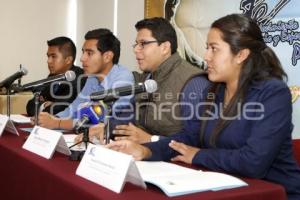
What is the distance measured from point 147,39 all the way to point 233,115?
2.99 feet

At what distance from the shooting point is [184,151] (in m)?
1.55

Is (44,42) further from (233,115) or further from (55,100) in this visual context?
(233,115)

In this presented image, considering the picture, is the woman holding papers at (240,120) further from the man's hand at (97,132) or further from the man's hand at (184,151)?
the man's hand at (97,132)

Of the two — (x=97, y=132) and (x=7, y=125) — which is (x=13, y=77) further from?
(x=97, y=132)

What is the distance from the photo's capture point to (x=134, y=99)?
234cm

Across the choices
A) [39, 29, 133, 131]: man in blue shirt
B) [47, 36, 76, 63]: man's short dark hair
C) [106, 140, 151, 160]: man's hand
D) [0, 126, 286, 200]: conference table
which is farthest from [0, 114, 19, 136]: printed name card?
[47, 36, 76, 63]: man's short dark hair

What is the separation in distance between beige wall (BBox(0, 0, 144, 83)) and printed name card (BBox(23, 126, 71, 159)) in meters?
2.59

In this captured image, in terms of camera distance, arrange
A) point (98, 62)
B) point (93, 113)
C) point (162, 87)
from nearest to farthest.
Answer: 1. point (93, 113)
2. point (162, 87)
3. point (98, 62)

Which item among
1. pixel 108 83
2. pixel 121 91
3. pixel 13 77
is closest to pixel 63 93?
pixel 108 83

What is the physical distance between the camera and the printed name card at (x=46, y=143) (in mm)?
1538

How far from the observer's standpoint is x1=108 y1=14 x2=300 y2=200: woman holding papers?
1392 mm

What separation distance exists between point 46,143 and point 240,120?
0.77 meters

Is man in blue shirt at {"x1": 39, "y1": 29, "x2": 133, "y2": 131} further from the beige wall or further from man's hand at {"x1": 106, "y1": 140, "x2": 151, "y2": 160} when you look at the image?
the beige wall

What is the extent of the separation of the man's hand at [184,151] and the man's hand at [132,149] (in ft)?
0.37
